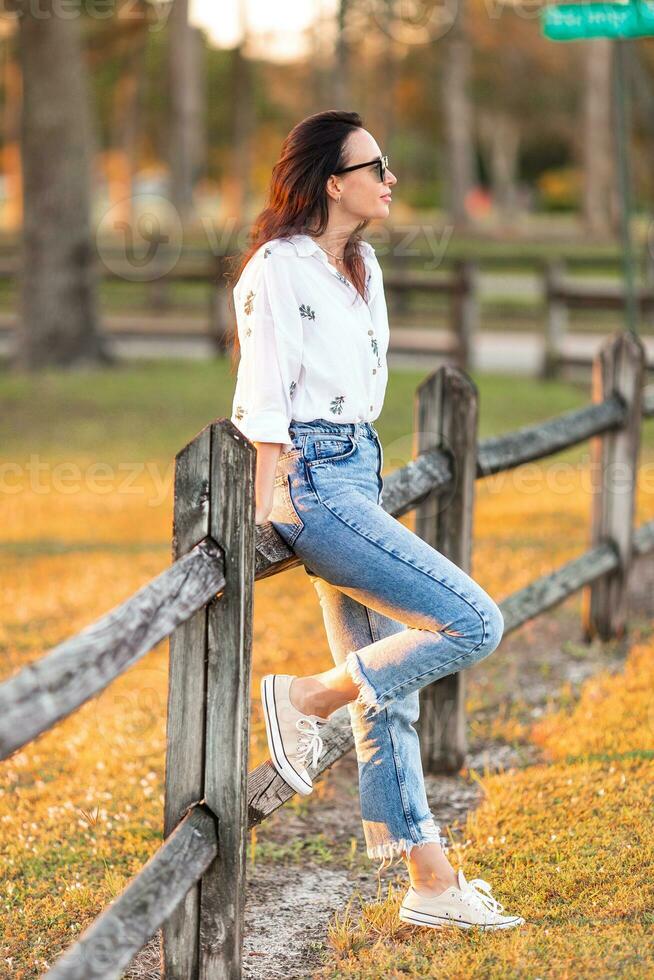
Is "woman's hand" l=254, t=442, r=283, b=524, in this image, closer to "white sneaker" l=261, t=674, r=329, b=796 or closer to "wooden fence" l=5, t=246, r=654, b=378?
"white sneaker" l=261, t=674, r=329, b=796

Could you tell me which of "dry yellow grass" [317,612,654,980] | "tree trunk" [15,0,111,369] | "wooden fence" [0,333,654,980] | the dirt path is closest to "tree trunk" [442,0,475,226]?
"tree trunk" [15,0,111,369]

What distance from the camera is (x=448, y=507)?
4.48 metres

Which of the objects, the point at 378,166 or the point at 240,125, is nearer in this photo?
the point at 378,166

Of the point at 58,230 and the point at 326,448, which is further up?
the point at 326,448

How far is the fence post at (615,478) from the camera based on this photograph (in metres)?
5.85

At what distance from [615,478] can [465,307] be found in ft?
29.0

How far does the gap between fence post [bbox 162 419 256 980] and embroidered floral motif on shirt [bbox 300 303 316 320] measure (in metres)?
0.44

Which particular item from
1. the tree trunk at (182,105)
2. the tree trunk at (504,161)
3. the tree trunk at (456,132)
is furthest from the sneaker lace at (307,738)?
the tree trunk at (504,161)

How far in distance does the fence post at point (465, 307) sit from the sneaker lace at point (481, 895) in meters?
11.3

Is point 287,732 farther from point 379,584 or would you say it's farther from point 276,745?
point 379,584

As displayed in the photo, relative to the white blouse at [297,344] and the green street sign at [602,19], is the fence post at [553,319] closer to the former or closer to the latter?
the green street sign at [602,19]

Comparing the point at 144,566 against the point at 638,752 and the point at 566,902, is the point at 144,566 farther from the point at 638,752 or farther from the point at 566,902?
the point at 566,902

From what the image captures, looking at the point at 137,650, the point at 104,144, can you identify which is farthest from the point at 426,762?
the point at 104,144

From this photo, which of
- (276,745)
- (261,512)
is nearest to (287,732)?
(276,745)
